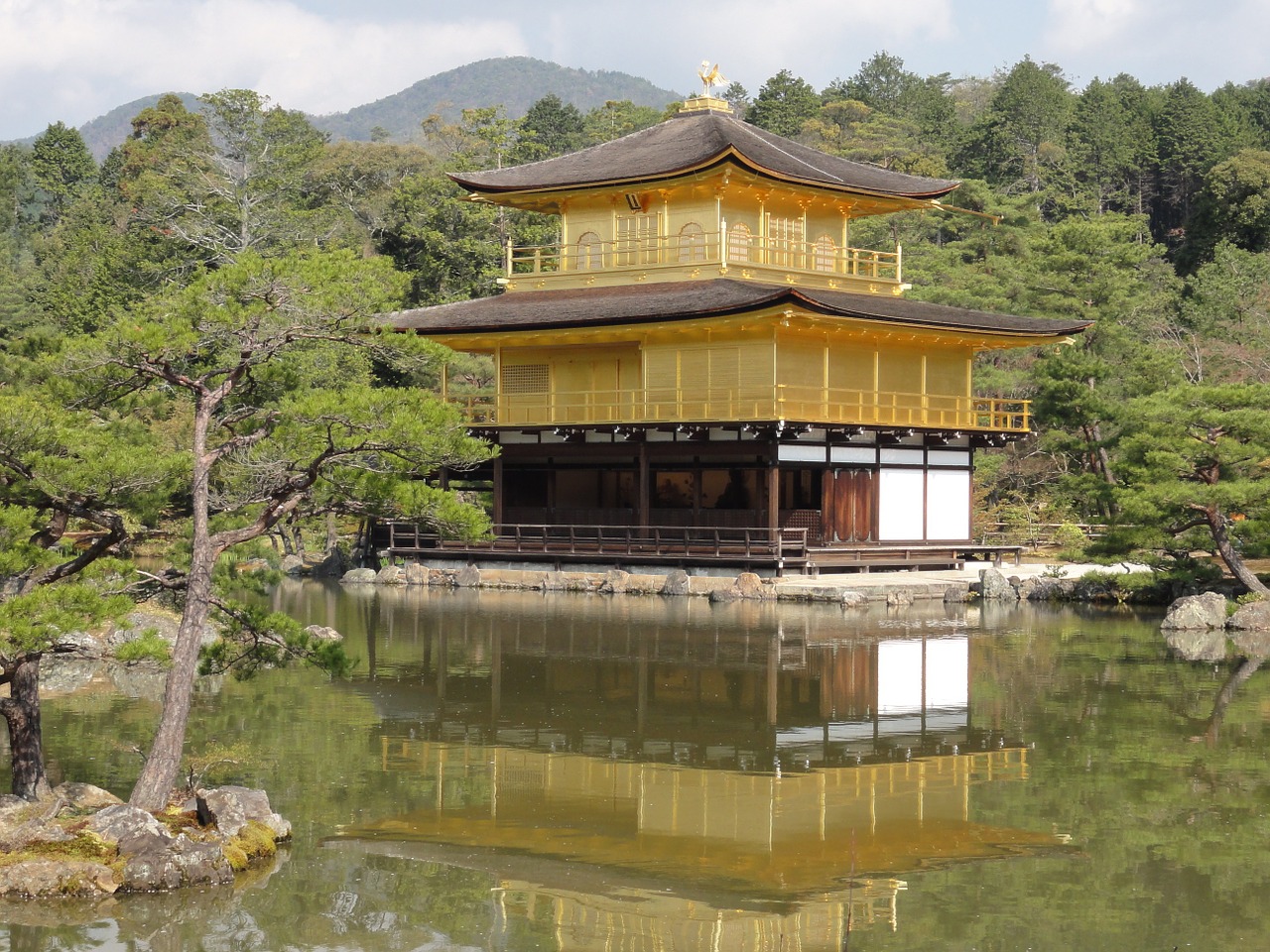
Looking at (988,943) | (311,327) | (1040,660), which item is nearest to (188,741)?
(311,327)

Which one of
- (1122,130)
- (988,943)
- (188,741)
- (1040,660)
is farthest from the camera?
(1122,130)

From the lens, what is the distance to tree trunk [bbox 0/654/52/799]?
12594 mm

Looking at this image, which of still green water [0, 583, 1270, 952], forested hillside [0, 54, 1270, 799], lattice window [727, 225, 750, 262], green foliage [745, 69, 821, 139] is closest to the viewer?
still green water [0, 583, 1270, 952]

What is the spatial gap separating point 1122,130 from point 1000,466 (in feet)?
129

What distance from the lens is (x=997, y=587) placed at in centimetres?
3203

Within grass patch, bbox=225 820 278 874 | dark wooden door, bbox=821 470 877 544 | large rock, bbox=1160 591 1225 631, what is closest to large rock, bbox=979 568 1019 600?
dark wooden door, bbox=821 470 877 544

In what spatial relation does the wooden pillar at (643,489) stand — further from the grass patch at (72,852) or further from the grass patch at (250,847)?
the grass patch at (72,852)

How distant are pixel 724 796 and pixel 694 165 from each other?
24.5 meters

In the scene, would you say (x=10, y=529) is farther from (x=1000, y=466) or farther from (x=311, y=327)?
(x=1000, y=466)

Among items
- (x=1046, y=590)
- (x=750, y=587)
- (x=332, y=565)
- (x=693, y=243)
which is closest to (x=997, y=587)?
(x=1046, y=590)

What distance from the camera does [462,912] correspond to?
10695mm

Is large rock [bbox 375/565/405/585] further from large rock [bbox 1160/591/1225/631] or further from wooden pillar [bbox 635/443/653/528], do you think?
large rock [bbox 1160/591/1225/631]

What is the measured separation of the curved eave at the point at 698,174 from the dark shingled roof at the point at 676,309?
244cm

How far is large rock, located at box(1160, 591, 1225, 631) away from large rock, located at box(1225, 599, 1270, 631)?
199 millimetres
